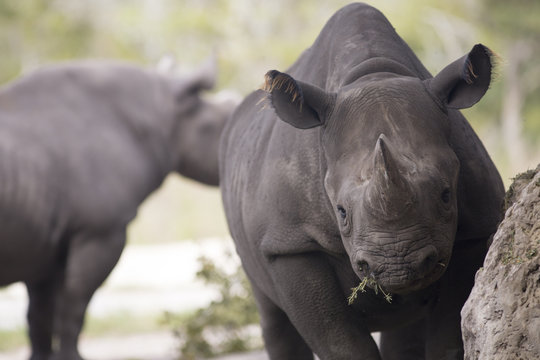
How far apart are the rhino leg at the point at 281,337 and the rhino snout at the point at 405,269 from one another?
178 centimetres

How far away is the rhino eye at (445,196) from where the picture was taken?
339 cm

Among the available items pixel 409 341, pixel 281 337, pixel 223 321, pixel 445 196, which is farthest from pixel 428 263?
pixel 223 321

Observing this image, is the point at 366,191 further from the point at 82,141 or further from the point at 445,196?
the point at 82,141

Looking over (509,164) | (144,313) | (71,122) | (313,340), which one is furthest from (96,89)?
(509,164)

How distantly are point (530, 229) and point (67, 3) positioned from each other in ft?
80.1

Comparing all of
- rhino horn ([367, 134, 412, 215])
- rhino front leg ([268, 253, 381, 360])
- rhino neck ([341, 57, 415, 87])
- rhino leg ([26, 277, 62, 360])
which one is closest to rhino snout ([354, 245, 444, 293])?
rhino horn ([367, 134, 412, 215])

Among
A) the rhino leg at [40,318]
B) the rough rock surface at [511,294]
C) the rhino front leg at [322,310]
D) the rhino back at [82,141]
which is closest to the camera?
the rough rock surface at [511,294]

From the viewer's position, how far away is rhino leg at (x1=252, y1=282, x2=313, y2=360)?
5062 millimetres

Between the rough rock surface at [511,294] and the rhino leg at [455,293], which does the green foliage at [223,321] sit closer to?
the rhino leg at [455,293]

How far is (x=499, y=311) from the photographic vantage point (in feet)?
10.2

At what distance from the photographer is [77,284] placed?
7887 mm

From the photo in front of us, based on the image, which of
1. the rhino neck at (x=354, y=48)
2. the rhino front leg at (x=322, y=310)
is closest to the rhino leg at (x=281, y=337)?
the rhino front leg at (x=322, y=310)

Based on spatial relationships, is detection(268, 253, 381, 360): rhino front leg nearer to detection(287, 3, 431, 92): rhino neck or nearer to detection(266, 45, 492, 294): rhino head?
detection(266, 45, 492, 294): rhino head

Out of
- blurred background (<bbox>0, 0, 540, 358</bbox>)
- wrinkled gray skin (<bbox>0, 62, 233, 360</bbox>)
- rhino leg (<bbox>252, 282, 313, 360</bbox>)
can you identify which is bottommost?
rhino leg (<bbox>252, 282, 313, 360</bbox>)
